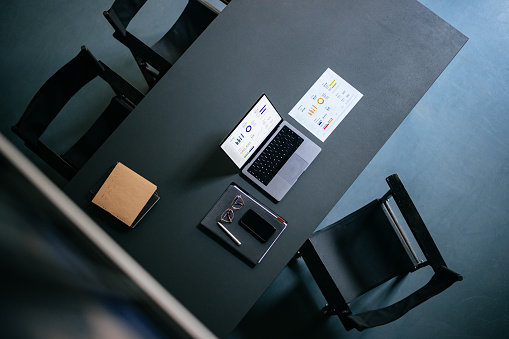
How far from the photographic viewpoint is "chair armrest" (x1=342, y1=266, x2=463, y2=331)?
5.85ft

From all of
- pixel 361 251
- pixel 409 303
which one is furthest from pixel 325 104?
pixel 409 303

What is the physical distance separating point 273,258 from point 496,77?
2448 mm

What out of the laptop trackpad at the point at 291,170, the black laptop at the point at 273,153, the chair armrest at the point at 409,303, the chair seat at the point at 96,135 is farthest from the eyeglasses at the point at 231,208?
the chair seat at the point at 96,135

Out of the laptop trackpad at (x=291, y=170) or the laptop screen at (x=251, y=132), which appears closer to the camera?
the laptop screen at (x=251, y=132)

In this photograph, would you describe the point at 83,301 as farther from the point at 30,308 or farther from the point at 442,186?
the point at 442,186

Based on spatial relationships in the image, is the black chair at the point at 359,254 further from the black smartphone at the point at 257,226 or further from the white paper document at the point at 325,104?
the white paper document at the point at 325,104

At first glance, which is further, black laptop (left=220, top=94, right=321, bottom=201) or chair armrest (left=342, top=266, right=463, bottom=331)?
black laptop (left=220, top=94, right=321, bottom=201)

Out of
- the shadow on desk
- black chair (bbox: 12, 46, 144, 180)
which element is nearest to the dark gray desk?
the shadow on desk

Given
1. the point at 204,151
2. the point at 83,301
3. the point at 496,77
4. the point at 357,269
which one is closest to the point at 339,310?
the point at 357,269

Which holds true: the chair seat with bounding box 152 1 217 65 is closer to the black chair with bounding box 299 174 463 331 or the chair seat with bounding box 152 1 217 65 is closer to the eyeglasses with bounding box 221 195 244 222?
the eyeglasses with bounding box 221 195 244 222

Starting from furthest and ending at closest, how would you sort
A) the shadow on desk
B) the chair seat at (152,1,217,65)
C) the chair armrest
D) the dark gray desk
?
the chair seat at (152,1,217,65), the shadow on desk, the dark gray desk, the chair armrest

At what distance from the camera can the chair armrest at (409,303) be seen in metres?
1.78

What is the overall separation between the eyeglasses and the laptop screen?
6.6 inches

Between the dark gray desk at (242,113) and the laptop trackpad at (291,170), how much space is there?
5 cm
